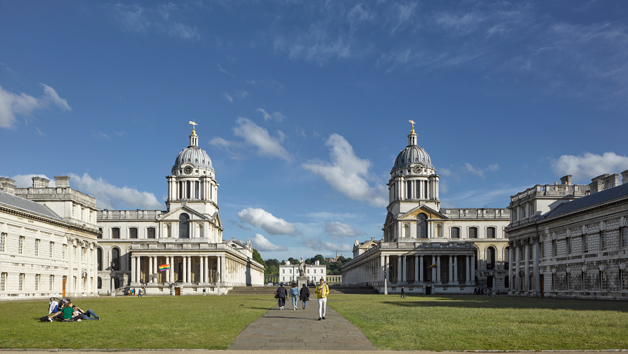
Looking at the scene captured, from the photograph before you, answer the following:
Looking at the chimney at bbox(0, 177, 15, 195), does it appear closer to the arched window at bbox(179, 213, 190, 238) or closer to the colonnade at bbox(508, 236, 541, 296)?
the arched window at bbox(179, 213, 190, 238)

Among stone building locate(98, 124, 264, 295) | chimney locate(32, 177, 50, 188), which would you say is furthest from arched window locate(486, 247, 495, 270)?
chimney locate(32, 177, 50, 188)

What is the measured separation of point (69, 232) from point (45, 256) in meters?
6.39

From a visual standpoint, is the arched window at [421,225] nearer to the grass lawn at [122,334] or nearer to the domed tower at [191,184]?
the domed tower at [191,184]

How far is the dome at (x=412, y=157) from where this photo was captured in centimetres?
10600

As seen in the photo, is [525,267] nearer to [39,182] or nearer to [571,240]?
[571,240]

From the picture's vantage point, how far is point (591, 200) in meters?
62.2

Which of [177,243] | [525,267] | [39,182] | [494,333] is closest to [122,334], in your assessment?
[494,333]

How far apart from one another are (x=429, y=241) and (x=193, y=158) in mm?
45724

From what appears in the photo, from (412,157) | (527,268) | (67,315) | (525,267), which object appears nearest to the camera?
(67,315)

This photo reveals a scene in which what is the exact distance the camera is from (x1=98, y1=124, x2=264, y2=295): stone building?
95625 millimetres

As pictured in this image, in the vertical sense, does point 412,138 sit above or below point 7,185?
above

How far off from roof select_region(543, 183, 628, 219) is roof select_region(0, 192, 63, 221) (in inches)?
2329

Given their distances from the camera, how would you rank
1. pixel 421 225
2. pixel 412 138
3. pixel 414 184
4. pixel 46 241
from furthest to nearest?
pixel 412 138 < pixel 414 184 < pixel 421 225 < pixel 46 241

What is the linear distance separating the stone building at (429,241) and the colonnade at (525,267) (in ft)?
49.4
